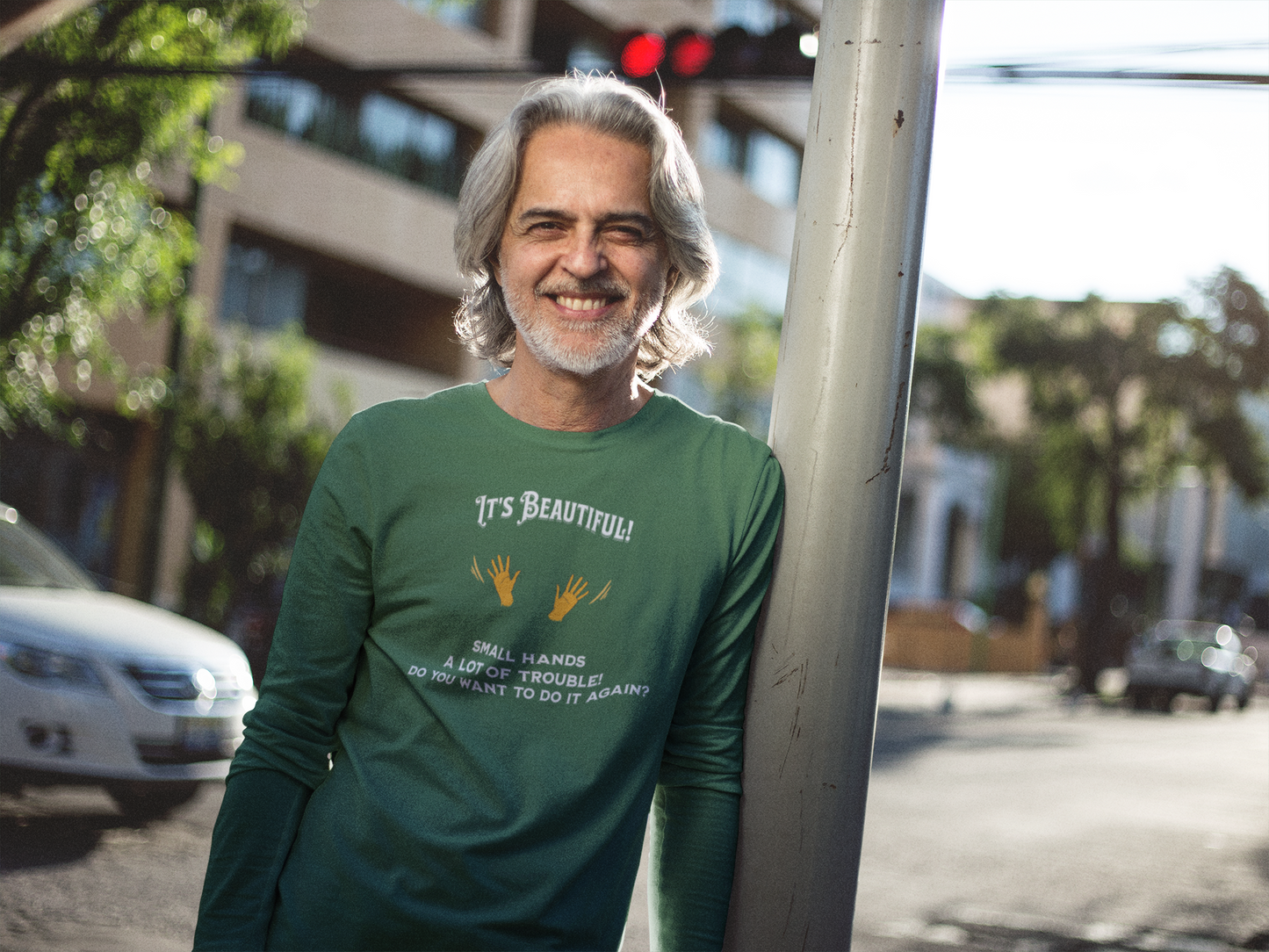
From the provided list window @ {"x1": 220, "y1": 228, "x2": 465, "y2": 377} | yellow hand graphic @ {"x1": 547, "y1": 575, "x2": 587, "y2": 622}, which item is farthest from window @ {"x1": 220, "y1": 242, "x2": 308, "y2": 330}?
yellow hand graphic @ {"x1": 547, "y1": 575, "x2": 587, "y2": 622}

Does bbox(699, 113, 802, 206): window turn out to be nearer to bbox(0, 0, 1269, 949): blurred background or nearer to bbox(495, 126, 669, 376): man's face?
bbox(0, 0, 1269, 949): blurred background

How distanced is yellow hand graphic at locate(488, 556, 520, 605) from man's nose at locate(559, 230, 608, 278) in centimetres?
44

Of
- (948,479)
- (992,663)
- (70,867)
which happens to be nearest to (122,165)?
(70,867)

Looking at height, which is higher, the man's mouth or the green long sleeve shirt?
the man's mouth

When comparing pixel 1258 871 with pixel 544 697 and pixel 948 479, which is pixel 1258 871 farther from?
pixel 948 479

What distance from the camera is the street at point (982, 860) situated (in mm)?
5723

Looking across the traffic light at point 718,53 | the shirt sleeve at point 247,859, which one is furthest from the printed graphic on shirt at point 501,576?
the traffic light at point 718,53

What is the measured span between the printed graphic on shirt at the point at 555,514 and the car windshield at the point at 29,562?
20.6ft

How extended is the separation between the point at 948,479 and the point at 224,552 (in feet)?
120

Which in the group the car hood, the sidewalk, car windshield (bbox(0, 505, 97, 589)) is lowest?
the sidewalk

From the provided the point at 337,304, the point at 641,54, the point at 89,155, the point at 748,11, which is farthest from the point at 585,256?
the point at 748,11

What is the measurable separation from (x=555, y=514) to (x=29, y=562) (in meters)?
6.63

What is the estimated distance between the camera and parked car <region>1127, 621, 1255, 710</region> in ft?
85.5

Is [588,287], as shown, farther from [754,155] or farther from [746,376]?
[754,155]
